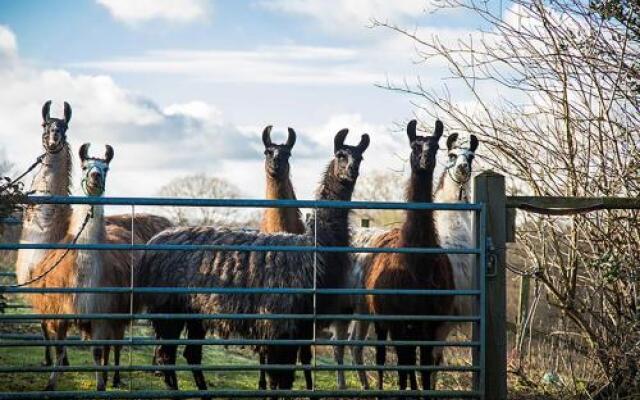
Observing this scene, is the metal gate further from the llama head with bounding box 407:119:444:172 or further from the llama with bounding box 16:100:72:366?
the llama with bounding box 16:100:72:366

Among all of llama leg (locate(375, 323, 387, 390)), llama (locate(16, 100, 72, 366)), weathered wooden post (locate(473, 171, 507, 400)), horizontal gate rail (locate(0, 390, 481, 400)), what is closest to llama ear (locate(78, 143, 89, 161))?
llama (locate(16, 100, 72, 366))

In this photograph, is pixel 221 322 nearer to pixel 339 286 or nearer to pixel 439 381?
pixel 339 286

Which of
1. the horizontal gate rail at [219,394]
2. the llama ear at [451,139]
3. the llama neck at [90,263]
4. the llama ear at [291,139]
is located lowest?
the horizontal gate rail at [219,394]

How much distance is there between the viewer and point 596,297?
990 cm

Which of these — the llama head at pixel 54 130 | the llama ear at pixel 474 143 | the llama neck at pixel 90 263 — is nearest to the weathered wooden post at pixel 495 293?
the llama ear at pixel 474 143

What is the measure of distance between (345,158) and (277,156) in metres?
1.75

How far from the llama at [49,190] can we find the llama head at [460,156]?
13.4 ft

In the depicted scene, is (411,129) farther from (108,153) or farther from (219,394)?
(219,394)

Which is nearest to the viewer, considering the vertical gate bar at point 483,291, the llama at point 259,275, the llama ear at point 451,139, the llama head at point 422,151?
the vertical gate bar at point 483,291

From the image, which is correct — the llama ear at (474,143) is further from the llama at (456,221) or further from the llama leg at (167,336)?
the llama leg at (167,336)

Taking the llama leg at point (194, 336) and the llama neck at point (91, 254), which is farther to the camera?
the llama neck at point (91, 254)

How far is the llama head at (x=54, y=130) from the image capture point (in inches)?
448

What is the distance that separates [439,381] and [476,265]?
4.78 metres

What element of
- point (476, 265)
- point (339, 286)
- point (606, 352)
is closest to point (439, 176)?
point (339, 286)
